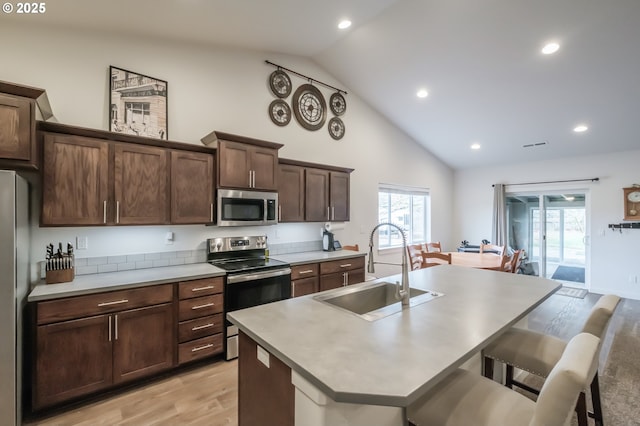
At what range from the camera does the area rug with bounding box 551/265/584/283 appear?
19.3 feet

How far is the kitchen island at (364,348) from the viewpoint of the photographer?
0.97 meters

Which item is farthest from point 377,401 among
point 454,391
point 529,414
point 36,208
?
point 36,208

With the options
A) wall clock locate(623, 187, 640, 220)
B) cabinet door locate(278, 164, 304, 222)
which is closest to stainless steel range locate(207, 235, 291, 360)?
cabinet door locate(278, 164, 304, 222)

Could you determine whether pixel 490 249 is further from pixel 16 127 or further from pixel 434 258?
pixel 16 127

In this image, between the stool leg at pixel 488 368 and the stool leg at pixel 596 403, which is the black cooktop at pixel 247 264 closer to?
the stool leg at pixel 488 368

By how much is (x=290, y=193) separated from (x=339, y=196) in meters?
0.88

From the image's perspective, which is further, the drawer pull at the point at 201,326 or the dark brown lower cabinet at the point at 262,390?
the drawer pull at the point at 201,326

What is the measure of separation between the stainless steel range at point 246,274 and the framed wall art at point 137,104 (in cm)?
133

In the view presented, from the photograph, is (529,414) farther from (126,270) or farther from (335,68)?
(335,68)

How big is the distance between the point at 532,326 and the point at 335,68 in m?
4.55

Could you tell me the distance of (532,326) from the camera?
12.3 feet

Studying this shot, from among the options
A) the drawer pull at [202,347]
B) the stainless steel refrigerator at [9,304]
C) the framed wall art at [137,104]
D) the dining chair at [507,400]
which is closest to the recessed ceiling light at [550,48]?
the dining chair at [507,400]

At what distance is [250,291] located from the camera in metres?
2.97

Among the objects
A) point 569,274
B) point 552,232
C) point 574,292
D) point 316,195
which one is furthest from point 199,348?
point 569,274
